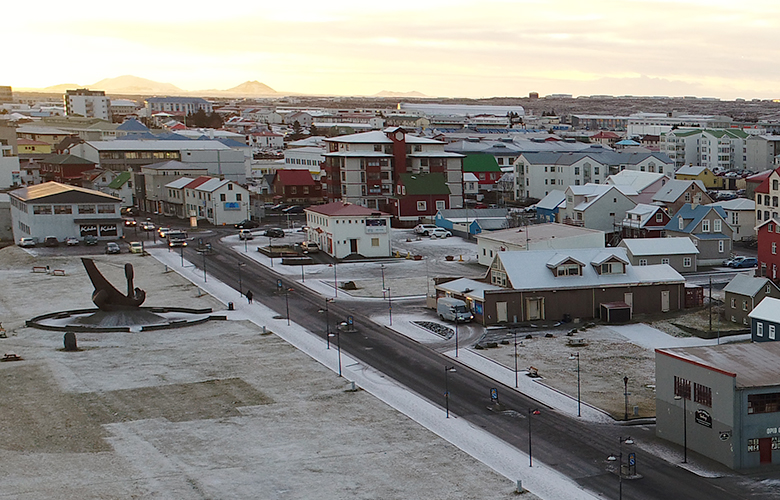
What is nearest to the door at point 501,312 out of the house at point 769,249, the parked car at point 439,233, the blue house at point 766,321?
the blue house at point 766,321

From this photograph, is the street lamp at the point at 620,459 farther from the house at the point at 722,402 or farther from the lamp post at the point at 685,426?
the house at the point at 722,402

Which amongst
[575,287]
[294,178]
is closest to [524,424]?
[575,287]

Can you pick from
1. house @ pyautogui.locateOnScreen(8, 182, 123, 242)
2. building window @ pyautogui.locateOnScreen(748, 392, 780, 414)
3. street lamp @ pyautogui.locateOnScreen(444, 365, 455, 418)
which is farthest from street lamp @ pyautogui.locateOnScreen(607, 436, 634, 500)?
house @ pyautogui.locateOnScreen(8, 182, 123, 242)

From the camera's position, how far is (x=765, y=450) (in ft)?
124

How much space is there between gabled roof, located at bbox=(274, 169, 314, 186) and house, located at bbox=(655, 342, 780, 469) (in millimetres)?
94596

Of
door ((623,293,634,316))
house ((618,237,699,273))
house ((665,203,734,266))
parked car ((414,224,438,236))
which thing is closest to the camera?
door ((623,293,634,316))

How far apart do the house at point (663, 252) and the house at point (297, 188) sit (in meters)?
62.0

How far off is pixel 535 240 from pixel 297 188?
59613mm

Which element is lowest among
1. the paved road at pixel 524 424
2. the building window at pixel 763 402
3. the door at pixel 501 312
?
the paved road at pixel 524 424

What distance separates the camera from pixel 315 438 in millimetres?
41250

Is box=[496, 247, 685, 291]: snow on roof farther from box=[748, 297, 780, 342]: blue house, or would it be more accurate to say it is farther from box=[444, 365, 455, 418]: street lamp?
box=[444, 365, 455, 418]: street lamp

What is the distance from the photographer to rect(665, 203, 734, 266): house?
85.3 meters

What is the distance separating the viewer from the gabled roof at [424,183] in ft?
371

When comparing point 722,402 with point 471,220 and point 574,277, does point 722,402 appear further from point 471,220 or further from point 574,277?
point 471,220
